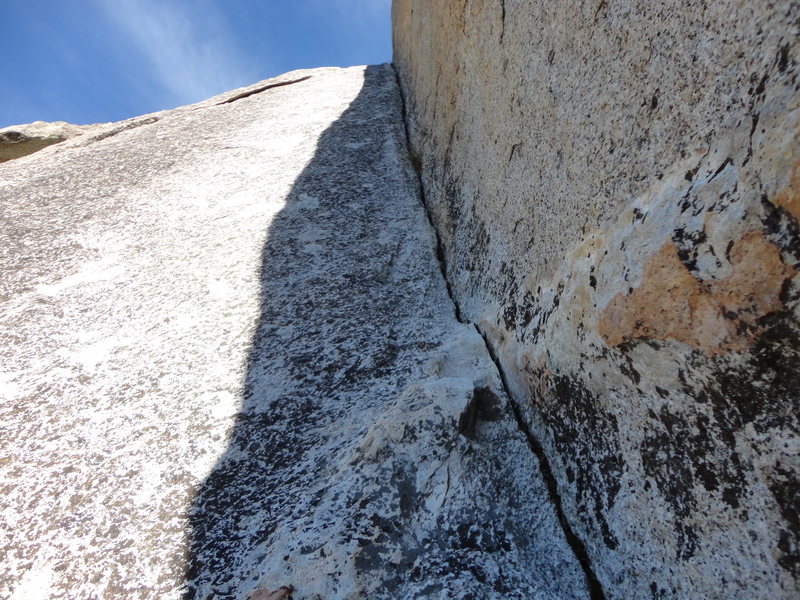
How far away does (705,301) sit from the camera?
0.83 metres

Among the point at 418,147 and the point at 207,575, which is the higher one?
the point at 418,147

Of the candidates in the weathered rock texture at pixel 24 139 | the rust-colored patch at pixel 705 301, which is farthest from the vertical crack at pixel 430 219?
the weathered rock texture at pixel 24 139

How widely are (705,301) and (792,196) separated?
0.65 ft

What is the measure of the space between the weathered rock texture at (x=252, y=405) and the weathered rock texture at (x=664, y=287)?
7.7 inches

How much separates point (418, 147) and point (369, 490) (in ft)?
8.24

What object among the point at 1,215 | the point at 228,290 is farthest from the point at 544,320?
the point at 1,215

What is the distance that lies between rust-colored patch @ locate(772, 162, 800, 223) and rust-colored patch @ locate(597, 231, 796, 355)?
1.9 inches

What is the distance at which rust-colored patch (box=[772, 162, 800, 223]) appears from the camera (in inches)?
27.0

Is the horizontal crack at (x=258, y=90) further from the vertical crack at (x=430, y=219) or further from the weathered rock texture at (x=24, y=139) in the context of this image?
the weathered rock texture at (x=24, y=139)

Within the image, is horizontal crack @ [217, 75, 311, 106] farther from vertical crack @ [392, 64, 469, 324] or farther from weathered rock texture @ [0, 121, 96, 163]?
weathered rock texture @ [0, 121, 96, 163]

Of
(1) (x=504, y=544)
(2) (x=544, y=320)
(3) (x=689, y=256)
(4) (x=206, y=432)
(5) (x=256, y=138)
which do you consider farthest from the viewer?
(5) (x=256, y=138)

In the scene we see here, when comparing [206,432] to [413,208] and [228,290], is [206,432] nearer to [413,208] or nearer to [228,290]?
[228,290]

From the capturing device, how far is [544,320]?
1.35 meters

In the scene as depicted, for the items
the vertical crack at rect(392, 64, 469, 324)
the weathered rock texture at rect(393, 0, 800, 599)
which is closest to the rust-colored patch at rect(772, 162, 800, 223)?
the weathered rock texture at rect(393, 0, 800, 599)
